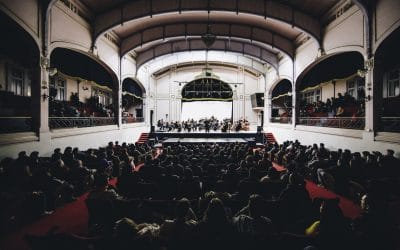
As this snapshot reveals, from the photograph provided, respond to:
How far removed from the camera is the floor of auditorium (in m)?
3.89

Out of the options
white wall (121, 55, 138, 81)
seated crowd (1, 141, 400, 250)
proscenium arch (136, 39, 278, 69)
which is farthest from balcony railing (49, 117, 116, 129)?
proscenium arch (136, 39, 278, 69)

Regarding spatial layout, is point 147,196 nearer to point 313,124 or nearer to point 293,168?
point 293,168

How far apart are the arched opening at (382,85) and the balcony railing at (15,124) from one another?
12391 millimetres

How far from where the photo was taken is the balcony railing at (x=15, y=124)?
754 centimetres

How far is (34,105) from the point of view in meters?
8.84

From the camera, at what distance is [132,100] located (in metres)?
23.7

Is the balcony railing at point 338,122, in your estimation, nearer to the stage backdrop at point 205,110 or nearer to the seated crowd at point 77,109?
the stage backdrop at point 205,110

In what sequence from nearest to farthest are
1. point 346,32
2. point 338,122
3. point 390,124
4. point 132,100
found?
point 390,124, point 346,32, point 338,122, point 132,100

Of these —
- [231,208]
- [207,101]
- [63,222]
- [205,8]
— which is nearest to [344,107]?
[205,8]

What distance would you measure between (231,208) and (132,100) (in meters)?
21.2

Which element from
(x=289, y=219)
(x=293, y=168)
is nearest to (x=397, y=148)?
(x=293, y=168)

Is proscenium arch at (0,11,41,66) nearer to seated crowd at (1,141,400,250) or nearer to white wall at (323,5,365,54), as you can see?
seated crowd at (1,141,400,250)

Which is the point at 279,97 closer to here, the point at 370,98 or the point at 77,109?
the point at 370,98

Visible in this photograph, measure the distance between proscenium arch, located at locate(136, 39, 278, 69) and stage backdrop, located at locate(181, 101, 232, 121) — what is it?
9.00m
